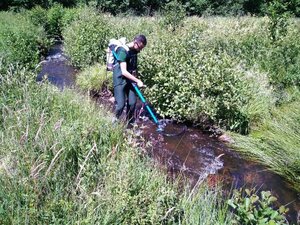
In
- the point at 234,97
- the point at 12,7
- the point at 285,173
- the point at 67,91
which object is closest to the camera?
the point at 285,173

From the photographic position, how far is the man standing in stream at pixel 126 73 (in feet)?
23.7

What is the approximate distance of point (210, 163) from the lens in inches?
283

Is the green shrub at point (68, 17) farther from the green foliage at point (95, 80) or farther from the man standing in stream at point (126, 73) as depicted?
the man standing in stream at point (126, 73)

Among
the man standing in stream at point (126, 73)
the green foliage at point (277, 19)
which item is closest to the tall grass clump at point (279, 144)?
the man standing in stream at point (126, 73)

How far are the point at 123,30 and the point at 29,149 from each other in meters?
9.82

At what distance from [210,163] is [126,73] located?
2477 mm

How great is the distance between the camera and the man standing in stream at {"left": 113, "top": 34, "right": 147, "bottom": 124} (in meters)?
7.24

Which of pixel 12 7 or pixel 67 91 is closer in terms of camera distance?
pixel 67 91

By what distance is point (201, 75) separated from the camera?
8.33 meters

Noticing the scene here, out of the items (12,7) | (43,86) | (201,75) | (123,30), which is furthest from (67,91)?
(12,7)

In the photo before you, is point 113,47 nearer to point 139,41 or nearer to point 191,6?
point 139,41

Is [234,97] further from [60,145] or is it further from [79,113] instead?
[60,145]

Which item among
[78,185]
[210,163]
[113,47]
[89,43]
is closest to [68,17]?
[89,43]

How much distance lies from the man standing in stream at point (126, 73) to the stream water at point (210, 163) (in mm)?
601
